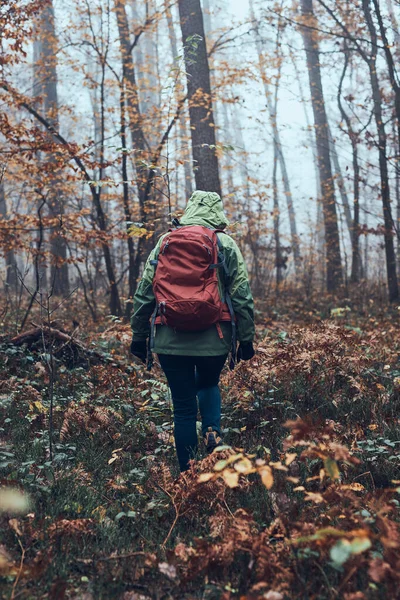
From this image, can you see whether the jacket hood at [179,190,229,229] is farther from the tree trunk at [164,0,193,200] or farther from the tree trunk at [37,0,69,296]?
the tree trunk at [37,0,69,296]

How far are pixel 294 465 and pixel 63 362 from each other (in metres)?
3.59

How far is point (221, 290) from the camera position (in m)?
3.66

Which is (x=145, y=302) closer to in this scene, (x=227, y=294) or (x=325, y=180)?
(x=227, y=294)

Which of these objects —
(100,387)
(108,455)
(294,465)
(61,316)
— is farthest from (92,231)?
(294,465)

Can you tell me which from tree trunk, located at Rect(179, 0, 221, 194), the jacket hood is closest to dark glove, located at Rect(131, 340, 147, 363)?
the jacket hood

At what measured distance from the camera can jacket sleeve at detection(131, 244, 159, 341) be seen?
378cm

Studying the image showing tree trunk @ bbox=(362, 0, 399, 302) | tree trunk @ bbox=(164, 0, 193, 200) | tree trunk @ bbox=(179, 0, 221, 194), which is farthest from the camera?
tree trunk @ bbox=(362, 0, 399, 302)

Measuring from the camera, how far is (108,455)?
428 centimetres

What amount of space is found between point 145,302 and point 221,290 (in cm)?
58

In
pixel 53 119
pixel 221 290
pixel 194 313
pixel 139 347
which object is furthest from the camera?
pixel 53 119

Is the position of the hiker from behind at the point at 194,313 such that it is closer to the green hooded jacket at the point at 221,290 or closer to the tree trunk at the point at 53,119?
the green hooded jacket at the point at 221,290

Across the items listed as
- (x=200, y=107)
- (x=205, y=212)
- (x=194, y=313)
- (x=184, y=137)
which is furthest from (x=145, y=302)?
(x=184, y=137)

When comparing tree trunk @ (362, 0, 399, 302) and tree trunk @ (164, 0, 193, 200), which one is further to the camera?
tree trunk @ (362, 0, 399, 302)

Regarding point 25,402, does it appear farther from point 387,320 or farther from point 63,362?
point 387,320
